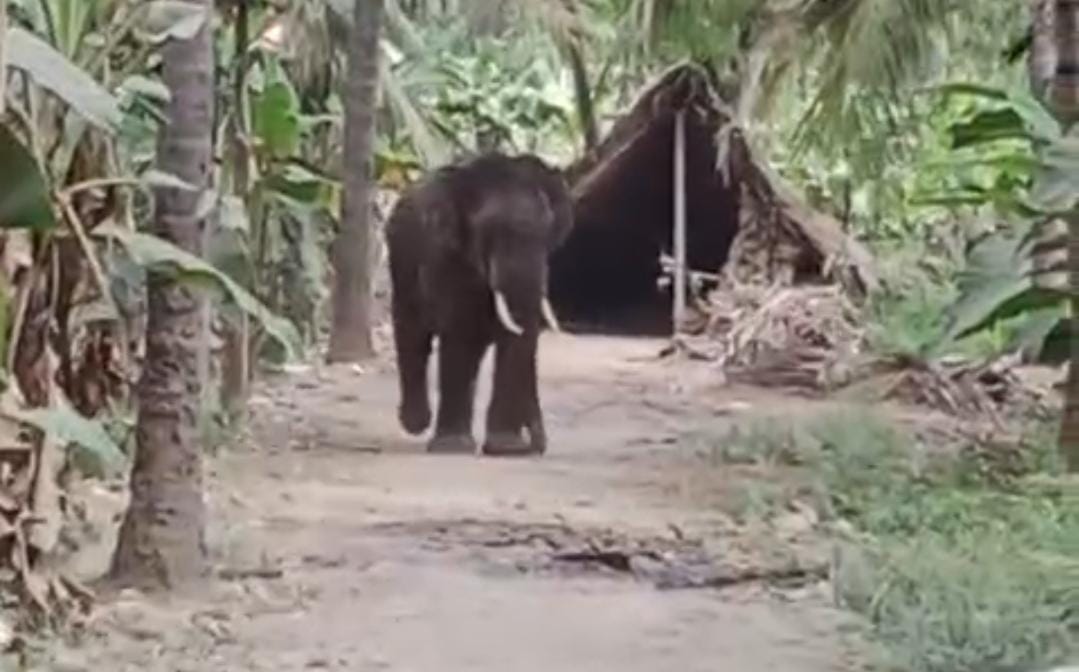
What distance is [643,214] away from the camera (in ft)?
68.8

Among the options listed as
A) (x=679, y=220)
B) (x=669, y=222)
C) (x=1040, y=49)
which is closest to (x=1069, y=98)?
(x=1040, y=49)

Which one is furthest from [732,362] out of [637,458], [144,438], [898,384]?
[144,438]

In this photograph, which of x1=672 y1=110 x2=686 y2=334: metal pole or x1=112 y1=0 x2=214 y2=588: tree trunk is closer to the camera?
x1=112 y1=0 x2=214 y2=588: tree trunk

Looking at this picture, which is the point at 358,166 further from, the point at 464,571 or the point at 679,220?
the point at 464,571

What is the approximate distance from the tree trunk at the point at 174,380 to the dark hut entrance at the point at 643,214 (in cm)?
1148

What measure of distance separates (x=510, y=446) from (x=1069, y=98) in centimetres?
314

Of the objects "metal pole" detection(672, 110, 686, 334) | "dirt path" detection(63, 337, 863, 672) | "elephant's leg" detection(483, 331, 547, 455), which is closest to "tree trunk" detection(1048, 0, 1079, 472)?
"dirt path" detection(63, 337, 863, 672)

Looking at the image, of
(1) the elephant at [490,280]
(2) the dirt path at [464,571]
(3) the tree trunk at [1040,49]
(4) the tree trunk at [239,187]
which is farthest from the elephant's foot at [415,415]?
(3) the tree trunk at [1040,49]

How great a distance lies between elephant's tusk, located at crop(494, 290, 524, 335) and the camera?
11109 millimetres

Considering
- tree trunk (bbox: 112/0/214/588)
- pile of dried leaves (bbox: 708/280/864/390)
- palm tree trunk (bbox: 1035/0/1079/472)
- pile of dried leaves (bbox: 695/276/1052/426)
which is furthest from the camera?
pile of dried leaves (bbox: 708/280/864/390)

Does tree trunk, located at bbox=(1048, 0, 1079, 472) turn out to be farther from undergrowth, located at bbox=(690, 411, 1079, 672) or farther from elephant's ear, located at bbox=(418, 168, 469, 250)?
elephant's ear, located at bbox=(418, 168, 469, 250)

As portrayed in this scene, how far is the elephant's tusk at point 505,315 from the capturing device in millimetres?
11109

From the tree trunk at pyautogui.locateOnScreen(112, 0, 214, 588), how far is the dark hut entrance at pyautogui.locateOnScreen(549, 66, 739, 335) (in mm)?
11477

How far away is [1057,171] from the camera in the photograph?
25.1 feet
